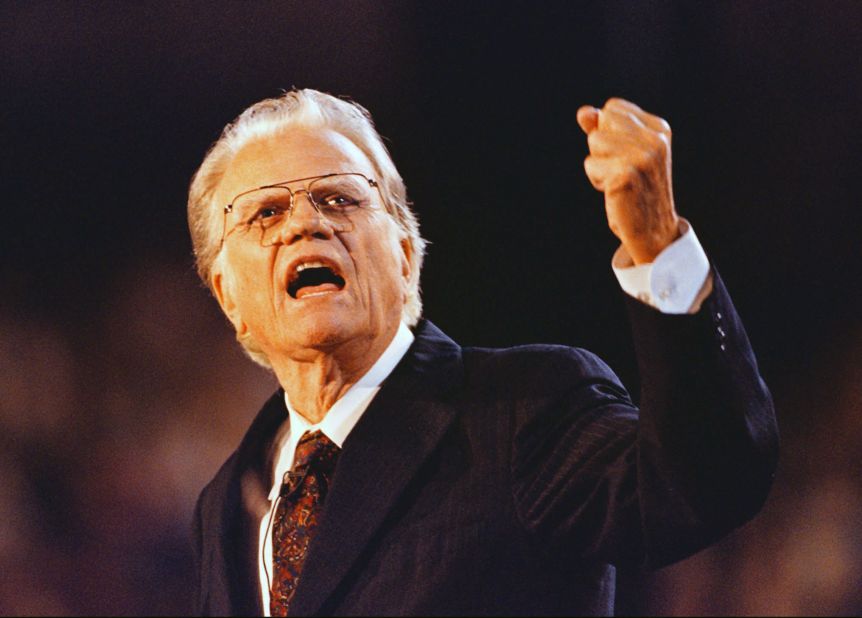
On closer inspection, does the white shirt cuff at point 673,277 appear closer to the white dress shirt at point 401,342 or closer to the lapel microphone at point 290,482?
the white dress shirt at point 401,342

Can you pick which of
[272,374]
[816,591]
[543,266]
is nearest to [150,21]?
[272,374]

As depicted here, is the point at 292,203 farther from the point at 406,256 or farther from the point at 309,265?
the point at 406,256

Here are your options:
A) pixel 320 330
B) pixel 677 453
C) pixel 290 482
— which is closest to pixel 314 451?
pixel 290 482

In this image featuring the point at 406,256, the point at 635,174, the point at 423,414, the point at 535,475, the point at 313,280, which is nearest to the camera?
the point at 635,174

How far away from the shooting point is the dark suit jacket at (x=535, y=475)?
3.38ft

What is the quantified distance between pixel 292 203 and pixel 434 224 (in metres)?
0.33

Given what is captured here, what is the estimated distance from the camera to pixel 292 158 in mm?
1555

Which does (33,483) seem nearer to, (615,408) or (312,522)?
(312,522)

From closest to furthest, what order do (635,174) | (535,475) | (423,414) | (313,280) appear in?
1. (635,174)
2. (535,475)
3. (423,414)
4. (313,280)

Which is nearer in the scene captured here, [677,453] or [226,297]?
[677,453]

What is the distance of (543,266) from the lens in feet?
5.57

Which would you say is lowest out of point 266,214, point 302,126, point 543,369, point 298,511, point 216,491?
point 216,491

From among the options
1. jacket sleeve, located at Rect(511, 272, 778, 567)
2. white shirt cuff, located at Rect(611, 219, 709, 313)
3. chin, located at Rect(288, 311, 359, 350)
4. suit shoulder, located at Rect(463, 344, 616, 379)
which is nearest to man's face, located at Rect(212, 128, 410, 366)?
chin, located at Rect(288, 311, 359, 350)

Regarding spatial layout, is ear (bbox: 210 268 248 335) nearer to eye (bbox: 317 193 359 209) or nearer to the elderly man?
the elderly man
